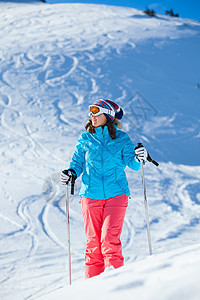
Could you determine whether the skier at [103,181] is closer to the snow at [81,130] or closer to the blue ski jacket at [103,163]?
the blue ski jacket at [103,163]

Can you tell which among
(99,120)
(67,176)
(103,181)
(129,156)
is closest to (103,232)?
(103,181)

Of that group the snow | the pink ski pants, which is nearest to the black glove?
the pink ski pants

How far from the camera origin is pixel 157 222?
4750 millimetres

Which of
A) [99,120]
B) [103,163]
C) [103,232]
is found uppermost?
[99,120]

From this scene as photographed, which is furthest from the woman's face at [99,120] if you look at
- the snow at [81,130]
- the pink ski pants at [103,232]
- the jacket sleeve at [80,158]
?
the snow at [81,130]

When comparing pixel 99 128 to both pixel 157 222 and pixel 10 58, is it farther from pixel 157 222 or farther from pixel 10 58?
pixel 10 58

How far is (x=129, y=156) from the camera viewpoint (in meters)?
2.87

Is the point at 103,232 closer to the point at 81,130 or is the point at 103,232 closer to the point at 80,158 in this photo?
the point at 80,158

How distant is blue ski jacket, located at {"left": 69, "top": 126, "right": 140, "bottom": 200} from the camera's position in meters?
2.77

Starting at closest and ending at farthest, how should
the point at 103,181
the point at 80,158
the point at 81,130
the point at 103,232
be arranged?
the point at 103,232 → the point at 103,181 → the point at 80,158 → the point at 81,130

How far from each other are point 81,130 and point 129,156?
15.4ft

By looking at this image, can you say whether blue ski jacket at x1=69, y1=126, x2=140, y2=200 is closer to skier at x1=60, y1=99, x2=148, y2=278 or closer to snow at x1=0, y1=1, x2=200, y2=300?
skier at x1=60, y1=99, x2=148, y2=278

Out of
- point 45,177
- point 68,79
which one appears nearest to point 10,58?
point 68,79

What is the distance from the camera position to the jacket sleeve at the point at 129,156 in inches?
112
